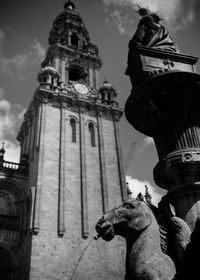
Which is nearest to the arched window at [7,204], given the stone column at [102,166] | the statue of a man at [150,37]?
the stone column at [102,166]

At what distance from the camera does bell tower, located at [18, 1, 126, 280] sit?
63.6ft

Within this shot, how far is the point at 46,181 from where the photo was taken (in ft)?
72.9

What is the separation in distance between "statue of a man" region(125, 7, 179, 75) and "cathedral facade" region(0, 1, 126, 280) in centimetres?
1578

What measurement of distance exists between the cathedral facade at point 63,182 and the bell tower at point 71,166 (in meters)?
0.06

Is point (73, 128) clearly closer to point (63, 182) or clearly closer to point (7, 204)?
point (63, 182)

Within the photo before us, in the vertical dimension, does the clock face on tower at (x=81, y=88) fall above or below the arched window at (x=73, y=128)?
above

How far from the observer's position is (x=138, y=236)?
3.99m

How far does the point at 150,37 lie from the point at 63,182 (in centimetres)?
1758

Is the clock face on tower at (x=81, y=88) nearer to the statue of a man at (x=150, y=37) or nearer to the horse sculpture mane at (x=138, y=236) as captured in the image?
the statue of a man at (x=150, y=37)

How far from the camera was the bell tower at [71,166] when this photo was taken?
19375 mm

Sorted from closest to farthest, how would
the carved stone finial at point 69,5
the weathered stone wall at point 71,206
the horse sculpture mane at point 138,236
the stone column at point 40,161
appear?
1. the horse sculpture mane at point 138,236
2. the weathered stone wall at point 71,206
3. the stone column at point 40,161
4. the carved stone finial at point 69,5

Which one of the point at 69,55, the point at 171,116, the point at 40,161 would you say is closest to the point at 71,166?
the point at 40,161

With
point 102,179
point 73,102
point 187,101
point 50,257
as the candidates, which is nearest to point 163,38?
point 187,101

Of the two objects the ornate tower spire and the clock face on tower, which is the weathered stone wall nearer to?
the clock face on tower
